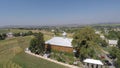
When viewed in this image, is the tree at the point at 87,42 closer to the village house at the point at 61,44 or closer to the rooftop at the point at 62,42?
the village house at the point at 61,44

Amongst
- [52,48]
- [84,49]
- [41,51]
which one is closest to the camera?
[84,49]

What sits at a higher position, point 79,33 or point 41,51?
point 79,33

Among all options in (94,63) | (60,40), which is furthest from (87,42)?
(60,40)

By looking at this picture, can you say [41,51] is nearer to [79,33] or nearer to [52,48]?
[52,48]

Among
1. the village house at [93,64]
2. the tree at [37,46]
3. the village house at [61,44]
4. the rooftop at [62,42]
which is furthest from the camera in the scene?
the rooftop at [62,42]

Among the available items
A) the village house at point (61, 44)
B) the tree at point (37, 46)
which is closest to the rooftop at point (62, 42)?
the village house at point (61, 44)

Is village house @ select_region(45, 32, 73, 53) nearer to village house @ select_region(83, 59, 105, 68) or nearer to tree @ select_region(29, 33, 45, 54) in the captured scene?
tree @ select_region(29, 33, 45, 54)

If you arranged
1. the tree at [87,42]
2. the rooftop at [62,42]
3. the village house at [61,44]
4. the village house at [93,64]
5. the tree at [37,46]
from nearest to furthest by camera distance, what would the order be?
the village house at [93,64] < the tree at [87,42] < the tree at [37,46] < the village house at [61,44] < the rooftop at [62,42]

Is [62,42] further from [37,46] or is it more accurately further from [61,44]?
[37,46]
